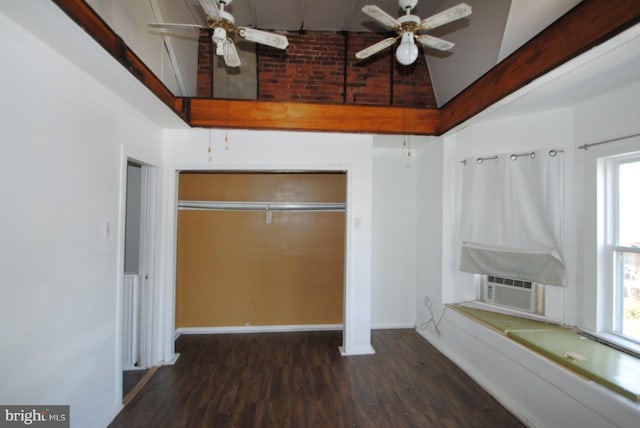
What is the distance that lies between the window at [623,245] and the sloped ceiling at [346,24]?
4.27 feet

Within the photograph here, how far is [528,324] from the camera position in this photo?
103 inches

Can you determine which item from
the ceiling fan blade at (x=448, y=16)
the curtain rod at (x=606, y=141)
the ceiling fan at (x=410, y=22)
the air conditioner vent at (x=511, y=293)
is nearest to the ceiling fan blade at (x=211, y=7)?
the ceiling fan at (x=410, y=22)

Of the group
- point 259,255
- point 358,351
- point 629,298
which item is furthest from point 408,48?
point 358,351

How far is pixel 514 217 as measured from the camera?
2811 millimetres

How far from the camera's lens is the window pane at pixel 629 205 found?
85.6 inches

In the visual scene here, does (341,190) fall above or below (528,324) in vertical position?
above

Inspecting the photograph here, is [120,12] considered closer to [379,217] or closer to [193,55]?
[193,55]

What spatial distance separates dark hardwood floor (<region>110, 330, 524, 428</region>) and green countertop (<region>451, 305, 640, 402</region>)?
0.59 m

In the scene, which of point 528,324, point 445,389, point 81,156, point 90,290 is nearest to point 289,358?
point 445,389

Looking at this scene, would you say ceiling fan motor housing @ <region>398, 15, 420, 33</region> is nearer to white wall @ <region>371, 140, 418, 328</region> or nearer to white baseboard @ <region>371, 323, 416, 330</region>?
white wall @ <region>371, 140, 418, 328</region>

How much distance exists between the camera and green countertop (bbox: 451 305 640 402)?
1703mm

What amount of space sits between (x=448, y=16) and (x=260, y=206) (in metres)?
2.80

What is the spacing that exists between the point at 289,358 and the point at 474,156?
299cm

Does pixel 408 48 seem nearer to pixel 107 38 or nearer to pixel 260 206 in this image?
pixel 107 38
